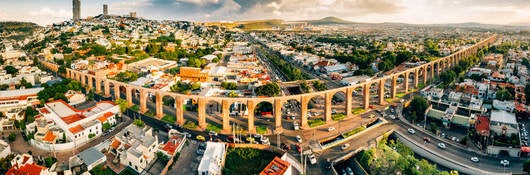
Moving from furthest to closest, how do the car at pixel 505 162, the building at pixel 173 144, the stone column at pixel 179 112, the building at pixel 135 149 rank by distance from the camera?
the stone column at pixel 179 112 < the building at pixel 173 144 < the car at pixel 505 162 < the building at pixel 135 149

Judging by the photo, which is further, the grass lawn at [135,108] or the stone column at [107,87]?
the stone column at [107,87]

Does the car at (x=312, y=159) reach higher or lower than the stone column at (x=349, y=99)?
lower

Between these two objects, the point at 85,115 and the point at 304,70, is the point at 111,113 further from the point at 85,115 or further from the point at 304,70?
the point at 304,70

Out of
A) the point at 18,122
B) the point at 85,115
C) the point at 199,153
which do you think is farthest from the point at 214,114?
the point at 18,122

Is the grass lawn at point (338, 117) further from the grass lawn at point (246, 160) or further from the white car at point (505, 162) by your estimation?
the white car at point (505, 162)

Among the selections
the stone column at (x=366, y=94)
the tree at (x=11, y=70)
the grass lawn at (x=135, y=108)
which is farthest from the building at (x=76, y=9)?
the stone column at (x=366, y=94)

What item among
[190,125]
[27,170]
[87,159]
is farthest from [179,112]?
[27,170]
